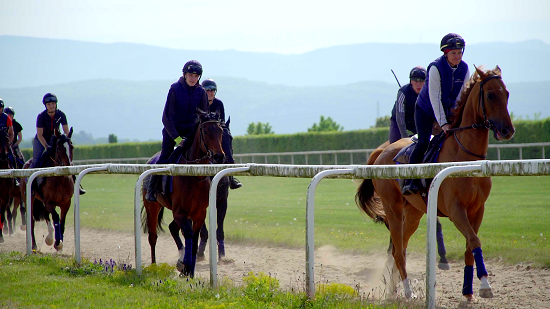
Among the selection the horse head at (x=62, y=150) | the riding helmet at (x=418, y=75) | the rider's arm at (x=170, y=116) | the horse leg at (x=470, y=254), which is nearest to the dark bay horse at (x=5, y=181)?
the horse head at (x=62, y=150)

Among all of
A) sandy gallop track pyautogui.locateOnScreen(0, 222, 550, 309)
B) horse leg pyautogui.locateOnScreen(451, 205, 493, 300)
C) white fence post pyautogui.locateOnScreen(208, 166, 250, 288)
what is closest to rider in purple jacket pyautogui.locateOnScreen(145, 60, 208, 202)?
sandy gallop track pyautogui.locateOnScreen(0, 222, 550, 309)

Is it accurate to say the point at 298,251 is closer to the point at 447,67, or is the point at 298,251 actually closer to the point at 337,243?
the point at 337,243

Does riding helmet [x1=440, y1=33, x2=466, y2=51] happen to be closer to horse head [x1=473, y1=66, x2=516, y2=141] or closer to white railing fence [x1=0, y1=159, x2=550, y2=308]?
horse head [x1=473, y1=66, x2=516, y2=141]

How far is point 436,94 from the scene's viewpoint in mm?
5879

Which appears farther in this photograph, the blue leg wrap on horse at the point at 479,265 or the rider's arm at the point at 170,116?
the rider's arm at the point at 170,116

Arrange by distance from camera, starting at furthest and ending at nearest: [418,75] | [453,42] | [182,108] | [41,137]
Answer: [41,137], [182,108], [418,75], [453,42]

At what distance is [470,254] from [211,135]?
3.51 m

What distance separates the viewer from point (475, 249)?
15.1ft

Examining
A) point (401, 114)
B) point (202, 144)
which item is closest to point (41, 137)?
point (202, 144)

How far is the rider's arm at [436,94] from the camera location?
5.85m

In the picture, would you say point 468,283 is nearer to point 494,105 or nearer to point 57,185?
point 494,105

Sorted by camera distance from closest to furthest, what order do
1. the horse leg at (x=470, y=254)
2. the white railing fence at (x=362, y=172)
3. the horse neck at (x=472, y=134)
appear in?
the white railing fence at (x=362, y=172)
the horse leg at (x=470, y=254)
the horse neck at (x=472, y=134)

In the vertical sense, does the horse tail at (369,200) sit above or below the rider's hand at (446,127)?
below

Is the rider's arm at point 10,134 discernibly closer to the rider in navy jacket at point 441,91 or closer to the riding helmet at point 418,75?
the riding helmet at point 418,75
